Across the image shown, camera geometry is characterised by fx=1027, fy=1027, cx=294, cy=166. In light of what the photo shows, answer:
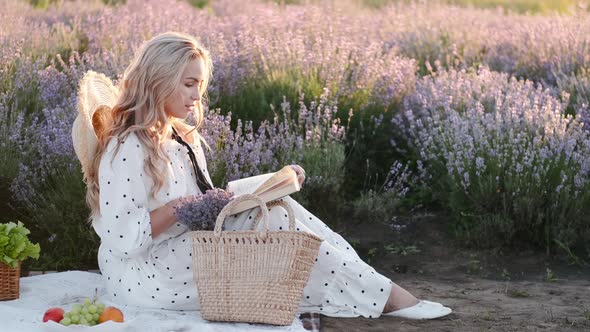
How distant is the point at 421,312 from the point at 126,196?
1245 mm

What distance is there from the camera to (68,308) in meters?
4.09

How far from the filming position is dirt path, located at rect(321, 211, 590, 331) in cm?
400

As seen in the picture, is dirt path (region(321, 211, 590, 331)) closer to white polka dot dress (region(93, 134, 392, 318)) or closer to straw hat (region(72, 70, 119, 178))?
white polka dot dress (region(93, 134, 392, 318))

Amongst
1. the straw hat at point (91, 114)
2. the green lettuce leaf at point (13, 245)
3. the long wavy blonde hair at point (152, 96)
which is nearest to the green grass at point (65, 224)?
the green lettuce leaf at point (13, 245)

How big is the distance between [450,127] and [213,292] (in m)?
2.24

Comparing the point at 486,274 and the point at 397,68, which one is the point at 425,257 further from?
the point at 397,68

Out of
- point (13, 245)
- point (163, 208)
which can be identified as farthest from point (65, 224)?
point (163, 208)

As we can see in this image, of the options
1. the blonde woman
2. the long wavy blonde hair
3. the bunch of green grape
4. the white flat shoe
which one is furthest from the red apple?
the white flat shoe

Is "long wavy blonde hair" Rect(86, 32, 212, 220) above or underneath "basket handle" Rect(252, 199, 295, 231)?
above

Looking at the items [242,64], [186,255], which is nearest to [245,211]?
[186,255]

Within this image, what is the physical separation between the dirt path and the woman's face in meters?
0.98

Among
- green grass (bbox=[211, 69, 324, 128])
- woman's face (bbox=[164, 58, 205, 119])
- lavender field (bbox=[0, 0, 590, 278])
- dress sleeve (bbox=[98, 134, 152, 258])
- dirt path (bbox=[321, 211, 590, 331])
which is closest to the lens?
dress sleeve (bbox=[98, 134, 152, 258])

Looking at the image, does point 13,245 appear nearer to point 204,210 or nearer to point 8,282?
point 8,282

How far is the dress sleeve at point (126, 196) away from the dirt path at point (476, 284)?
780mm
